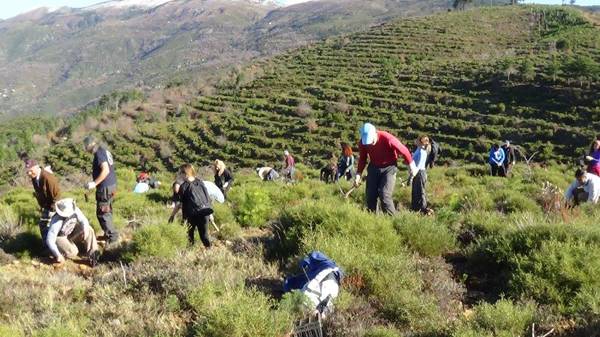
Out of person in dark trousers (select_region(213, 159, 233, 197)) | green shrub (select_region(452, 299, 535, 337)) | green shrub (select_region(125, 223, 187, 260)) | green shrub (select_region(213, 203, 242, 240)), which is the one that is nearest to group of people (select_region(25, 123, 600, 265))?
green shrub (select_region(125, 223, 187, 260))

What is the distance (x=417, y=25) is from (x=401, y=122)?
36438 millimetres

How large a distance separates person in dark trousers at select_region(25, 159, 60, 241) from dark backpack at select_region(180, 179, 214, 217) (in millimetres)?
1655

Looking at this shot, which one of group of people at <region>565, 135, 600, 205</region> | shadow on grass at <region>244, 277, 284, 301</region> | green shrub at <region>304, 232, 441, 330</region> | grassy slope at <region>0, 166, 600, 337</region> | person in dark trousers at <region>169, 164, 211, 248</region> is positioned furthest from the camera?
group of people at <region>565, 135, 600, 205</region>

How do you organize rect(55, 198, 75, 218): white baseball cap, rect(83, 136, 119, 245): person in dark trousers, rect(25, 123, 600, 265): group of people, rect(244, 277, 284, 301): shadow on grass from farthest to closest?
rect(83, 136, 119, 245): person in dark trousers, rect(25, 123, 600, 265): group of people, rect(55, 198, 75, 218): white baseball cap, rect(244, 277, 284, 301): shadow on grass

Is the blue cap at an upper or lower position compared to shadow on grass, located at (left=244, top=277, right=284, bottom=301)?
upper

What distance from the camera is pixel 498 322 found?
3.60 meters

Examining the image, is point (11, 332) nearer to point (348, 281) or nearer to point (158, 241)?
point (348, 281)

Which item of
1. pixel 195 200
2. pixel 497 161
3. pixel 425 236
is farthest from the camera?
pixel 497 161

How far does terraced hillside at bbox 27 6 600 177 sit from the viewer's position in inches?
1464

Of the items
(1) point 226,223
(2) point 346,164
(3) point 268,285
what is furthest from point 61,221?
(2) point 346,164

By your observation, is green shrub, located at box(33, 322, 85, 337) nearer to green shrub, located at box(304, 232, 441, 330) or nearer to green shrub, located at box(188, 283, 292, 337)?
green shrub, located at box(188, 283, 292, 337)

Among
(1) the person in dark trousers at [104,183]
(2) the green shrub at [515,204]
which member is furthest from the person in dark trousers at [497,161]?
(1) the person in dark trousers at [104,183]

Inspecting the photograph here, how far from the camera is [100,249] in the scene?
292 inches

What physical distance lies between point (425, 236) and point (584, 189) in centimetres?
457
